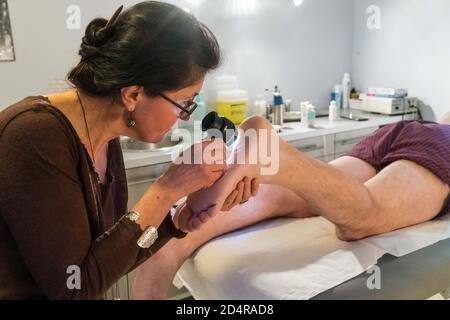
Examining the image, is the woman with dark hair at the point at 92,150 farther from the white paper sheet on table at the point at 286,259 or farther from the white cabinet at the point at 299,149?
the white cabinet at the point at 299,149

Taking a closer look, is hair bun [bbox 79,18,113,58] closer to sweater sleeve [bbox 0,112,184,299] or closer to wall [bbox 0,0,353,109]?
sweater sleeve [bbox 0,112,184,299]

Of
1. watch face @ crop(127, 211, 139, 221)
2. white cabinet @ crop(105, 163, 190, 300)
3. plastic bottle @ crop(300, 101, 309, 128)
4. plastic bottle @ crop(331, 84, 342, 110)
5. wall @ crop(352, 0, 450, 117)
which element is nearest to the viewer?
watch face @ crop(127, 211, 139, 221)

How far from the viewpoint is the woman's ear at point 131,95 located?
0.79 meters

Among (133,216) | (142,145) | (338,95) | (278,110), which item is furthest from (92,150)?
(338,95)

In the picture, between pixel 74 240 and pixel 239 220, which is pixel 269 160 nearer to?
pixel 239 220

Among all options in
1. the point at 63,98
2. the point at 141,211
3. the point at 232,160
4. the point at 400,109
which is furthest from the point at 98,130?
the point at 400,109

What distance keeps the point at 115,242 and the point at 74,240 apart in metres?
0.07

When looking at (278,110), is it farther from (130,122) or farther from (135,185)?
(130,122)

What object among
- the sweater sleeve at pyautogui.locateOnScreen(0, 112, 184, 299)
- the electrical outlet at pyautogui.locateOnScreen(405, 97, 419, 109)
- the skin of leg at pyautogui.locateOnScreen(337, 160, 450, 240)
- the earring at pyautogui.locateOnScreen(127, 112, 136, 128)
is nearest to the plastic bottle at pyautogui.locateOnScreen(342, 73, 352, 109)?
the electrical outlet at pyautogui.locateOnScreen(405, 97, 419, 109)

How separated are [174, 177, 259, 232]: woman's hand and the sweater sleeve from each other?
0.23m

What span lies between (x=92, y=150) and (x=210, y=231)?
41 cm

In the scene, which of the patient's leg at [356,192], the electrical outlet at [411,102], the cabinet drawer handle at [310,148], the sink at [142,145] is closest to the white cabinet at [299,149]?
the cabinet drawer handle at [310,148]

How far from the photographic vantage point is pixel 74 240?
0.71m

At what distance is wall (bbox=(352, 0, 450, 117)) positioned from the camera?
236cm
